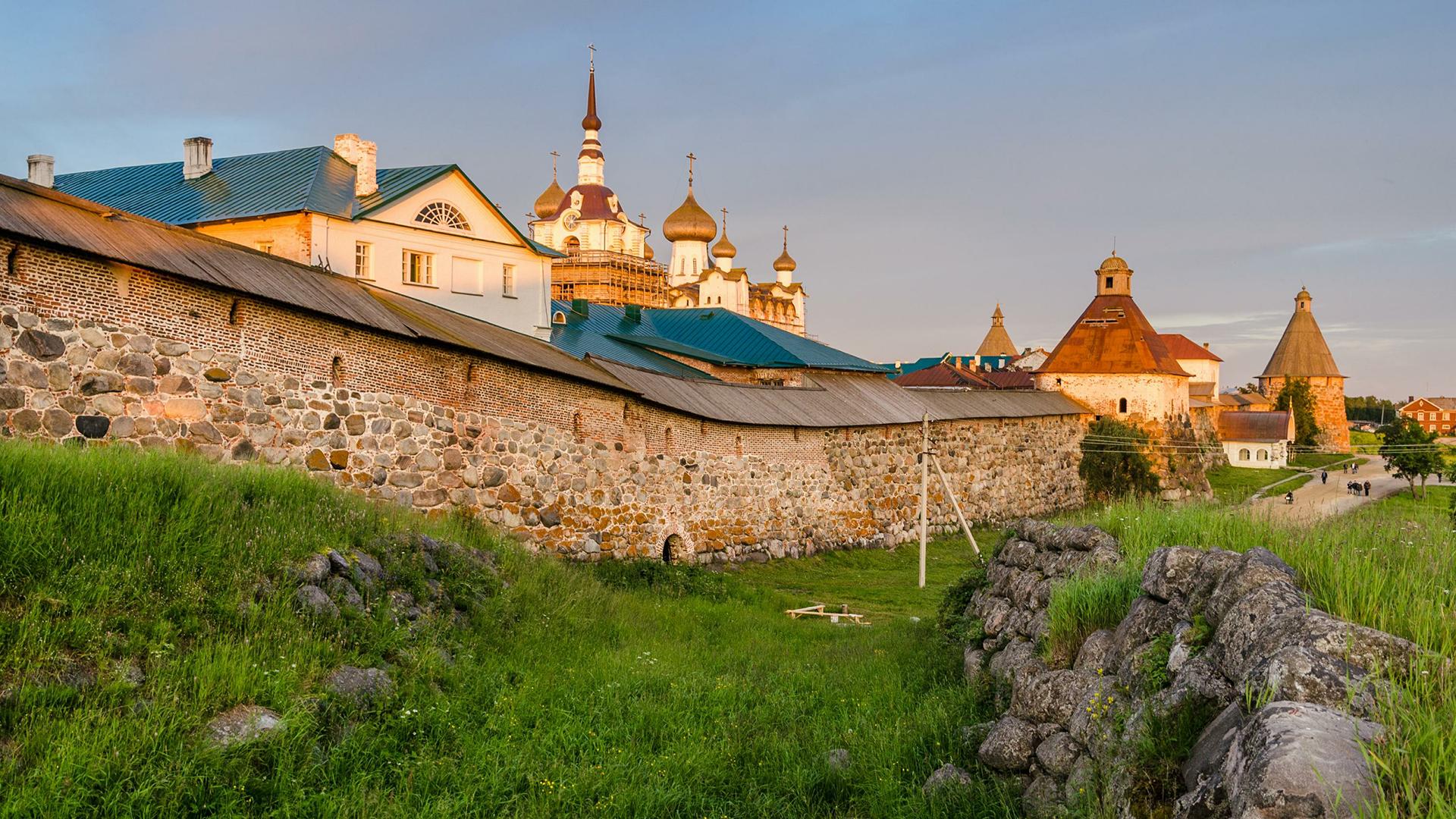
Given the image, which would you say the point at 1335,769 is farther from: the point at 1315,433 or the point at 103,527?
the point at 1315,433

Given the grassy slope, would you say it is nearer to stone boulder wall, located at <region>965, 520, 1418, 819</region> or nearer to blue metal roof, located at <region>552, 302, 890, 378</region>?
stone boulder wall, located at <region>965, 520, 1418, 819</region>

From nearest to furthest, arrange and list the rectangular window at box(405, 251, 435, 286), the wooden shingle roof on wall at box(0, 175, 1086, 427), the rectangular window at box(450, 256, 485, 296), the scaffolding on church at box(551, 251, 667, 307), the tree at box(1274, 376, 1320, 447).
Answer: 1. the wooden shingle roof on wall at box(0, 175, 1086, 427)
2. the rectangular window at box(405, 251, 435, 286)
3. the rectangular window at box(450, 256, 485, 296)
4. the scaffolding on church at box(551, 251, 667, 307)
5. the tree at box(1274, 376, 1320, 447)

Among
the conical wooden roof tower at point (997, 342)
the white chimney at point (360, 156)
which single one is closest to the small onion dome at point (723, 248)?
the conical wooden roof tower at point (997, 342)

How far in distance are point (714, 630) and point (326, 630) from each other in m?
5.45

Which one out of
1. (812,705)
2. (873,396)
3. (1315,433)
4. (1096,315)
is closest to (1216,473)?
(1096,315)

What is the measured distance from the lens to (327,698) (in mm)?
6094

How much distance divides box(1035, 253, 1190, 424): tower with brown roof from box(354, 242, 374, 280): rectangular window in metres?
28.3

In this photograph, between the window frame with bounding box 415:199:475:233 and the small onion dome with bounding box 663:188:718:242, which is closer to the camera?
the window frame with bounding box 415:199:475:233

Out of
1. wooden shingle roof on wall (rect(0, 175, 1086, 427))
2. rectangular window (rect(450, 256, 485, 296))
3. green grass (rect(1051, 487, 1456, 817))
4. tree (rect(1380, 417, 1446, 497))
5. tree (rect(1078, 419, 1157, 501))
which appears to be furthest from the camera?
tree (rect(1380, 417, 1446, 497))

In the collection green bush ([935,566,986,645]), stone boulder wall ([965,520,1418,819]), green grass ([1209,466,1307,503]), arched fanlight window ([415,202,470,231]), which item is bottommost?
green grass ([1209,466,1307,503])

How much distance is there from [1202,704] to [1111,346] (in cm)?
3775

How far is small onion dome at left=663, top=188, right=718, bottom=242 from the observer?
238 ft

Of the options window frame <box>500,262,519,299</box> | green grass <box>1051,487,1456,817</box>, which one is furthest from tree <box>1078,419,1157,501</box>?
green grass <box>1051,487,1456,817</box>

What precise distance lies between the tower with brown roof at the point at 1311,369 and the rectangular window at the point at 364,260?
75.9 metres
